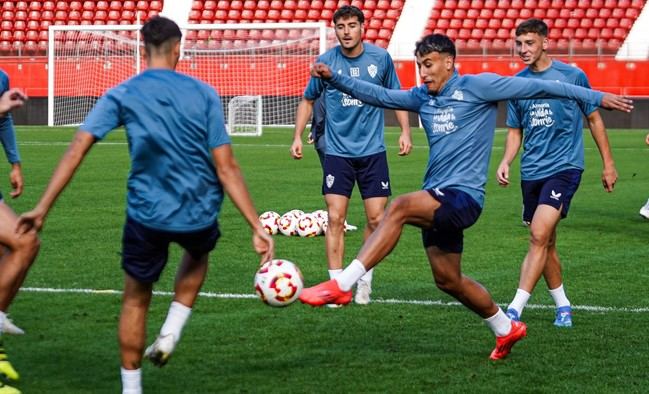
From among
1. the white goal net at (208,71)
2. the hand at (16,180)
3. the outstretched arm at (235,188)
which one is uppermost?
the outstretched arm at (235,188)

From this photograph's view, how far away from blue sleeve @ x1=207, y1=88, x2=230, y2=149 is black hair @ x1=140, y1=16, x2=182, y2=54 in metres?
0.29

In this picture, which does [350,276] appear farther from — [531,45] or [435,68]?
[531,45]

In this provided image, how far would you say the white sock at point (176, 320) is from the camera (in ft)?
19.5

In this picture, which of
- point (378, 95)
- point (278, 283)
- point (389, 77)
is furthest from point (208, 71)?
point (278, 283)

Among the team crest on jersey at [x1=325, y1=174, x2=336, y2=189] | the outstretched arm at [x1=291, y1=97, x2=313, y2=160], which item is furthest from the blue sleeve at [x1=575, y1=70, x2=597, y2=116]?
the outstretched arm at [x1=291, y1=97, x2=313, y2=160]

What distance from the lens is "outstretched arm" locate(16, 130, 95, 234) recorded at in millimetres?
5539

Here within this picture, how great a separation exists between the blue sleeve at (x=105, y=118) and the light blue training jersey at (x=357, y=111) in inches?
164

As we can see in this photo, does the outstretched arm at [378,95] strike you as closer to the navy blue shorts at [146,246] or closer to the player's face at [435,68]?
the player's face at [435,68]

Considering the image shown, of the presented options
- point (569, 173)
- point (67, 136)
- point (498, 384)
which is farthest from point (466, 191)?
point (67, 136)

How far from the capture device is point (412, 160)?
1028 inches

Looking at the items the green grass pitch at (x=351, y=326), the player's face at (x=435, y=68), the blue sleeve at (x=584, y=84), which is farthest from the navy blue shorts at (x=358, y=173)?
the player's face at (x=435, y=68)

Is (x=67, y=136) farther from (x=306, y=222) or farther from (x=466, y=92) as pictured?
(x=466, y=92)

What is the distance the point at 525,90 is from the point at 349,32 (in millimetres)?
2742

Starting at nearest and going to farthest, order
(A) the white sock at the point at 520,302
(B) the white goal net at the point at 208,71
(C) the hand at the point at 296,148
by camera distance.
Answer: (A) the white sock at the point at 520,302 < (C) the hand at the point at 296,148 < (B) the white goal net at the point at 208,71
